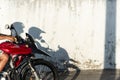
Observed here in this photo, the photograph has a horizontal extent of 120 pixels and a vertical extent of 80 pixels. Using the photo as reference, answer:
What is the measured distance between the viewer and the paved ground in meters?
9.85

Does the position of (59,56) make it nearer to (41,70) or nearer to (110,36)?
(110,36)

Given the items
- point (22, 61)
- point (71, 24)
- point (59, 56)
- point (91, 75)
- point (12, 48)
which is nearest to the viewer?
point (12, 48)

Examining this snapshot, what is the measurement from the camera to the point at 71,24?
10.4 metres

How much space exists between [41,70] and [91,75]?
1.89 meters

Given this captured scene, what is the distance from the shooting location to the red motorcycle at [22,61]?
8.09 meters

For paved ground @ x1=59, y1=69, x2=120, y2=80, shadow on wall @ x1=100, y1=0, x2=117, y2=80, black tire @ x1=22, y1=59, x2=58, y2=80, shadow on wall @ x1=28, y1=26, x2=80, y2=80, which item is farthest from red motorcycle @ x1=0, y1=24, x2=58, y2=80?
shadow on wall @ x1=100, y1=0, x2=117, y2=80

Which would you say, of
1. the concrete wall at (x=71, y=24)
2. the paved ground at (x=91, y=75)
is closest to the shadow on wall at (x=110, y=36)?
the concrete wall at (x=71, y=24)

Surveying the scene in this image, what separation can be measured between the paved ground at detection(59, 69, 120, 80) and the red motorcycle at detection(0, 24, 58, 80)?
1647mm

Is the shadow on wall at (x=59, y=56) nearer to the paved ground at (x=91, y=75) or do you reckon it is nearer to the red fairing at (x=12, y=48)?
the paved ground at (x=91, y=75)

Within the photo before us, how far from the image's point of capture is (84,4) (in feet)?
34.1

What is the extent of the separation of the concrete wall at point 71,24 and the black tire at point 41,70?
192 centimetres

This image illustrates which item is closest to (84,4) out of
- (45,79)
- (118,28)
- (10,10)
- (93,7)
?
(93,7)

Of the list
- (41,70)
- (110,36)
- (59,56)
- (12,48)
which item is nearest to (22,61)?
(12,48)

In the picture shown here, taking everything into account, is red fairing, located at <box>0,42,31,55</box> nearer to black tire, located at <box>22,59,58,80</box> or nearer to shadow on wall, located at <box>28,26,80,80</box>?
black tire, located at <box>22,59,58,80</box>
